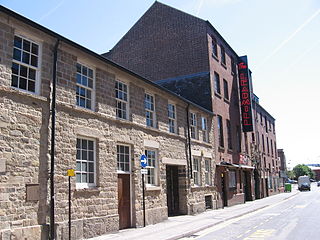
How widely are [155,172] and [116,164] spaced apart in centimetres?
334

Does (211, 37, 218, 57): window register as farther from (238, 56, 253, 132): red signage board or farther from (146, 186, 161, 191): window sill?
(146, 186, 161, 191): window sill

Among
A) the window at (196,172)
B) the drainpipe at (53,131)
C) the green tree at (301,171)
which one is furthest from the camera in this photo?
the green tree at (301,171)

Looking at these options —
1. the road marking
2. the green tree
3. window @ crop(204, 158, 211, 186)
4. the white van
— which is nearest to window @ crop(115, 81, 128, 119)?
the road marking

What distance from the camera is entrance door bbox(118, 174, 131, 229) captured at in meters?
12.6

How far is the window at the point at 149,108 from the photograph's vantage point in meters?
15.3

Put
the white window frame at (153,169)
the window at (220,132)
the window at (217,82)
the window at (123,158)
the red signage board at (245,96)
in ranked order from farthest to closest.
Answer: the red signage board at (245,96), the window at (217,82), the window at (220,132), the white window frame at (153,169), the window at (123,158)

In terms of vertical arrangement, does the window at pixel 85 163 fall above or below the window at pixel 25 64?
below

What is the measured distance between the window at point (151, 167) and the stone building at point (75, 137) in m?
0.05

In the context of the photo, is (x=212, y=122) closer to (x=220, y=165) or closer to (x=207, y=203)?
(x=220, y=165)

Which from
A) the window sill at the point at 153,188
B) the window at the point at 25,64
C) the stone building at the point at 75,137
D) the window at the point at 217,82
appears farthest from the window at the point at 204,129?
the window at the point at 25,64

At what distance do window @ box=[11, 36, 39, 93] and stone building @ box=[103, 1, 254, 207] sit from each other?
15004 mm

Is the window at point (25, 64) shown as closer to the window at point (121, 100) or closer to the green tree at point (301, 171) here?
the window at point (121, 100)

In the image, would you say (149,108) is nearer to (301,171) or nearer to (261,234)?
(261,234)

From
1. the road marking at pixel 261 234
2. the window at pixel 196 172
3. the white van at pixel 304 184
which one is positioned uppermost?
the window at pixel 196 172
